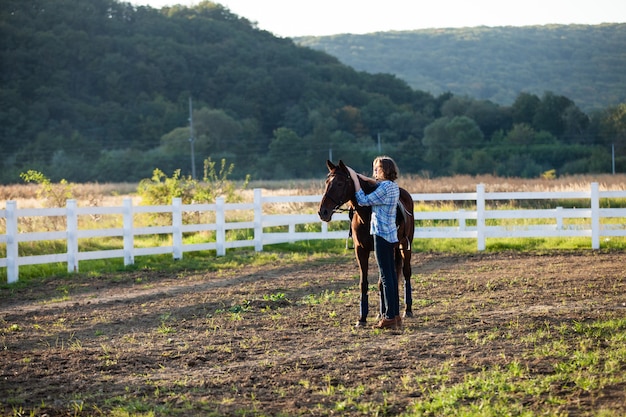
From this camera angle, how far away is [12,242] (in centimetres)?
1410

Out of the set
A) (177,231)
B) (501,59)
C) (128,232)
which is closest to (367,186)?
(128,232)

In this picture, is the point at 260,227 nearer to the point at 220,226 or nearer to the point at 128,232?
the point at 220,226

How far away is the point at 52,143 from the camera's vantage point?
69.1m

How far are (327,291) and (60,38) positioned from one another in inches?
2812

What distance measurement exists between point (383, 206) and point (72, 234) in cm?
836

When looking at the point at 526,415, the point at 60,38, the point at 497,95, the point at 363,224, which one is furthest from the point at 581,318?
the point at 497,95

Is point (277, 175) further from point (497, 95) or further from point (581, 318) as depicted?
point (497, 95)

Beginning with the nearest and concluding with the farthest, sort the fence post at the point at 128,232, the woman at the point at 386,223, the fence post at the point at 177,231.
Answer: the woman at the point at 386,223 → the fence post at the point at 128,232 → the fence post at the point at 177,231

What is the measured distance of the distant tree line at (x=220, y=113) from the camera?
211 ft

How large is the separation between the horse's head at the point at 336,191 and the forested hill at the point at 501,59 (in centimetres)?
11277

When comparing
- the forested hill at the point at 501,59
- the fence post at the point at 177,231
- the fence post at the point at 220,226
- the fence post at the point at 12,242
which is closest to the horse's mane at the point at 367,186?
the fence post at the point at 12,242

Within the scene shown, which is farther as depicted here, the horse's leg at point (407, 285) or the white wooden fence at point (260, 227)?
the white wooden fence at point (260, 227)

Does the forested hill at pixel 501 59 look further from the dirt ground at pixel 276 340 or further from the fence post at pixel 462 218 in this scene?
the dirt ground at pixel 276 340

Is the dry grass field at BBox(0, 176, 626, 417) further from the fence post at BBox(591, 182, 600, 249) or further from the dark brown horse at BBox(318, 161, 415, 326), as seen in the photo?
Answer: the fence post at BBox(591, 182, 600, 249)
